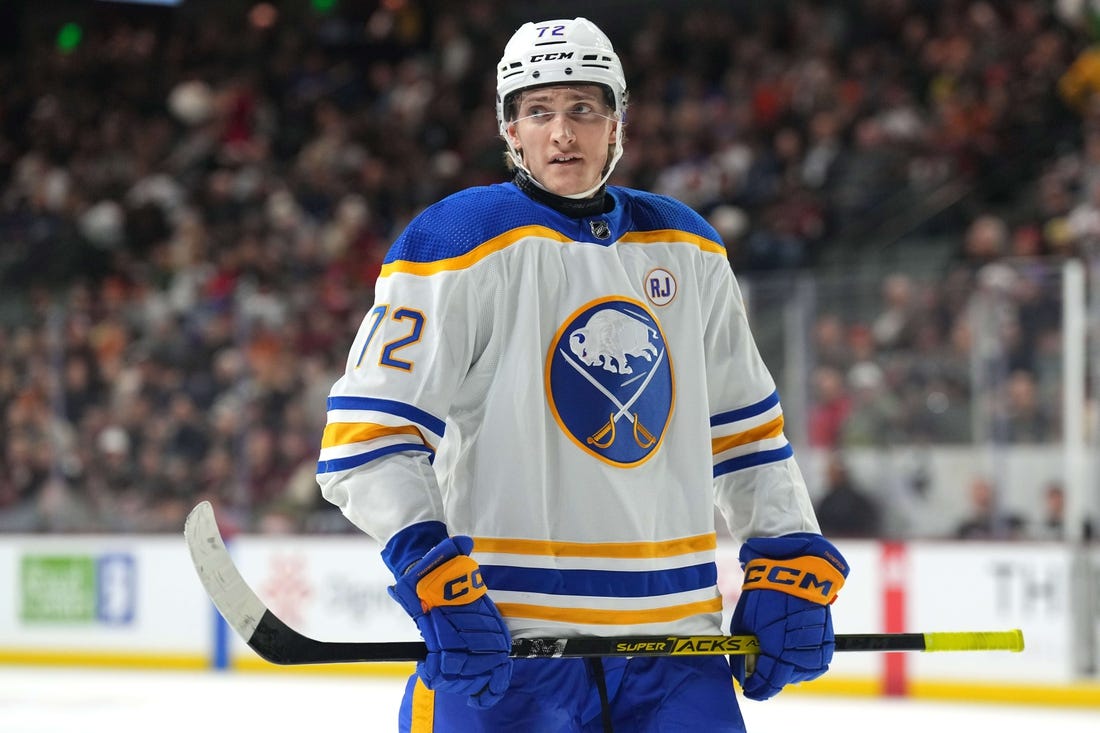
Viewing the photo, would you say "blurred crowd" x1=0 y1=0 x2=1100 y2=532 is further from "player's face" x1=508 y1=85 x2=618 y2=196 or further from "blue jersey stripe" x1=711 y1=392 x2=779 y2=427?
"player's face" x1=508 y1=85 x2=618 y2=196

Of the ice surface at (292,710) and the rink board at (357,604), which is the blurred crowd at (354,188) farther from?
the ice surface at (292,710)

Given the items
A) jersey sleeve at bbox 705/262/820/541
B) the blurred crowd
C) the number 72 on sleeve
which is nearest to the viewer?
the number 72 on sleeve

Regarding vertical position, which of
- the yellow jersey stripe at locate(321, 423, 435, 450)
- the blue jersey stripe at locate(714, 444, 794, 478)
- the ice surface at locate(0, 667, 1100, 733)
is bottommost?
the ice surface at locate(0, 667, 1100, 733)

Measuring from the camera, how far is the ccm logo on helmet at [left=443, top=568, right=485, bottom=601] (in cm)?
189

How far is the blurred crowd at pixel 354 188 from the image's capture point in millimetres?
7008

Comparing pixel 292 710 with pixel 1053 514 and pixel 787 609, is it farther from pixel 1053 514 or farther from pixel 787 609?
pixel 787 609

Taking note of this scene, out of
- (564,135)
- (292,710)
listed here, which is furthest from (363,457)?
(292,710)

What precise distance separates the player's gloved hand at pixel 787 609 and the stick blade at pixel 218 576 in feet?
2.11

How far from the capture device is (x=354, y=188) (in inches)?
407

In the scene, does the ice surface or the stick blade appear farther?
the ice surface

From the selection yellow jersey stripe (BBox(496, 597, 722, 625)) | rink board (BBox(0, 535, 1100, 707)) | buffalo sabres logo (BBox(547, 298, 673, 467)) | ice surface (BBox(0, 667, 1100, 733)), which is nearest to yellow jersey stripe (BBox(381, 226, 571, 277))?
Result: buffalo sabres logo (BBox(547, 298, 673, 467))

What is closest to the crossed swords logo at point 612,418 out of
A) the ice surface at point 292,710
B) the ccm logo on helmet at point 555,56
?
the ccm logo on helmet at point 555,56

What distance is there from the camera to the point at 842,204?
358 inches

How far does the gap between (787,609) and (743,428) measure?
0.27 meters
